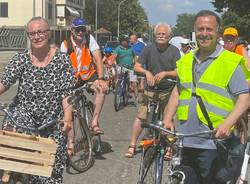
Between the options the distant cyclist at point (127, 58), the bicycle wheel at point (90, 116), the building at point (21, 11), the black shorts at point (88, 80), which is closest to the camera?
the black shorts at point (88, 80)

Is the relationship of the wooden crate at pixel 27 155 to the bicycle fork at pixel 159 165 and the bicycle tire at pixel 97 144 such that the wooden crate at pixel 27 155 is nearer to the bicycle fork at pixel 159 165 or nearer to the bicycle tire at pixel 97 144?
the bicycle fork at pixel 159 165

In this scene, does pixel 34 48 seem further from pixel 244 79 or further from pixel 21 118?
pixel 244 79

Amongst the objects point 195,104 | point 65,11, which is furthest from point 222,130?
point 65,11

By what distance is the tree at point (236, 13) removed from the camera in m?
57.8

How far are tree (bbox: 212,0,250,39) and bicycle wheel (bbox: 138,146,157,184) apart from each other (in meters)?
53.3

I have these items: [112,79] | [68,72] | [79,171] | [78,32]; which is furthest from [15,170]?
[112,79]

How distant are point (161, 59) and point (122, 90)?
22.9ft

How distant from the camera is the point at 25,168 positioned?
13.8 feet

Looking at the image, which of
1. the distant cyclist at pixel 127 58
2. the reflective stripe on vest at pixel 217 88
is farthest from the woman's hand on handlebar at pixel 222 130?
the distant cyclist at pixel 127 58

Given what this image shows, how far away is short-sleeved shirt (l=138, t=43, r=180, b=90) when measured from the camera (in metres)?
8.30

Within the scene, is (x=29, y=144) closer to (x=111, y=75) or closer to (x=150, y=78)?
(x=150, y=78)

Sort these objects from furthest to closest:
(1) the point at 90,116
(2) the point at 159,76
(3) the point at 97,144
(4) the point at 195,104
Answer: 1. (3) the point at 97,144
2. (1) the point at 90,116
3. (2) the point at 159,76
4. (4) the point at 195,104

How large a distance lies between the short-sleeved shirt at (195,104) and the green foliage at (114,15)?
285ft

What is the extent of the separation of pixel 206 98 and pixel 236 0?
54950 millimetres
